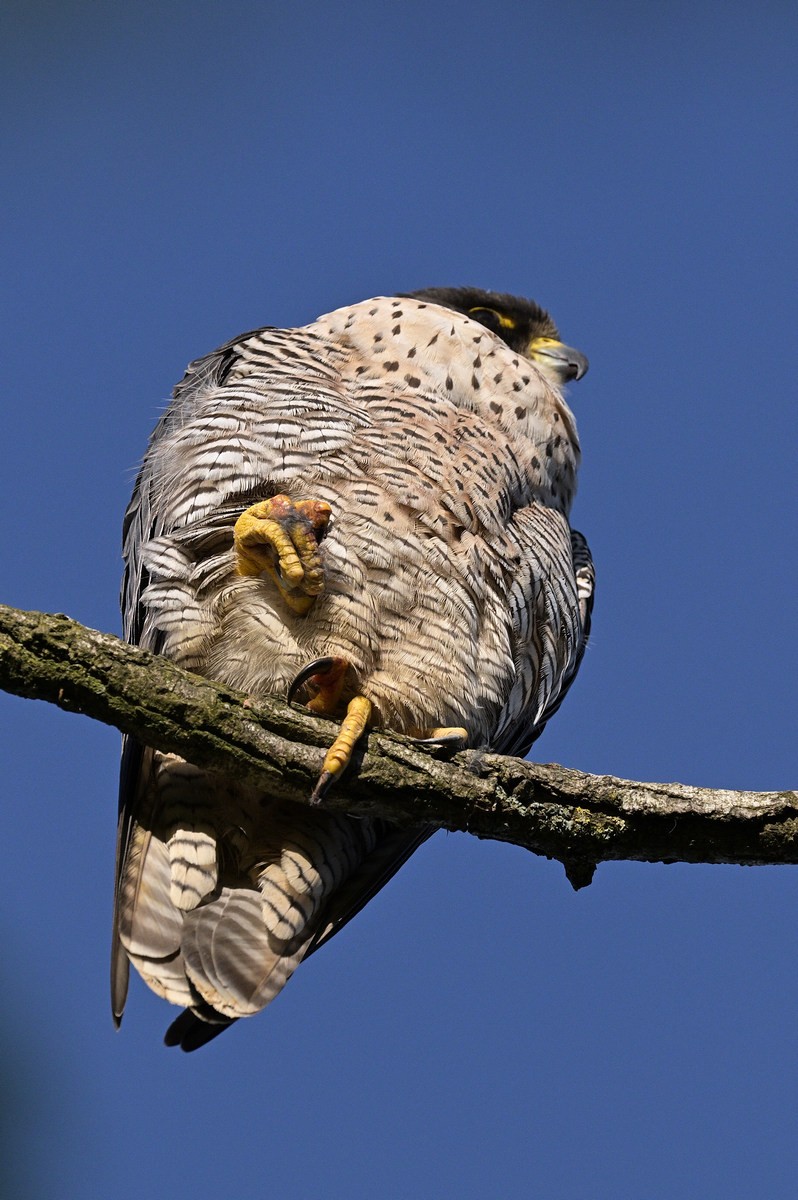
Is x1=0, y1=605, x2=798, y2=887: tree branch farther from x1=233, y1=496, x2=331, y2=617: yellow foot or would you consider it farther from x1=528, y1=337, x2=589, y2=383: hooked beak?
x1=528, y1=337, x2=589, y2=383: hooked beak

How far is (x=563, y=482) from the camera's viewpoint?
4.63m

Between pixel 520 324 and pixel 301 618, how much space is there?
2606mm

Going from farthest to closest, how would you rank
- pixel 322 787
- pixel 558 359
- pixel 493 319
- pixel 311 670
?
pixel 493 319 < pixel 558 359 < pixel 311 670 < pixel 322 787

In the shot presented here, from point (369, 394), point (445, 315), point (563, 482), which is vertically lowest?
point (369, 394)

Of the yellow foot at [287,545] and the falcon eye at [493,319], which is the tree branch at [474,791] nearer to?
the yellow foot at [287,545]

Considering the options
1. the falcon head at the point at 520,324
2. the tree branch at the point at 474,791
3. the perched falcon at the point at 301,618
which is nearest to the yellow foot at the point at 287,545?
the perched falcon at the point at 301,618

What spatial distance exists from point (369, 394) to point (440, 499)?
21.8 inches

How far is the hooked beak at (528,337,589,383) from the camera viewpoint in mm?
5371

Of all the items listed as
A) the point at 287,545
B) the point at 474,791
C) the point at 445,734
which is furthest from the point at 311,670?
the point at 474,791

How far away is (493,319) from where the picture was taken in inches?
218

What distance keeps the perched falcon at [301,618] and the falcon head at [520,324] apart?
132 centimetres

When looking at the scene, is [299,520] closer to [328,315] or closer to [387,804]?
[387,804]

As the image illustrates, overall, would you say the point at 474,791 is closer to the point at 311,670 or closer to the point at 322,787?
the point at 322,787

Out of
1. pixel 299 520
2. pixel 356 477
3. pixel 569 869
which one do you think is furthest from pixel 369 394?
pixel 569 869
